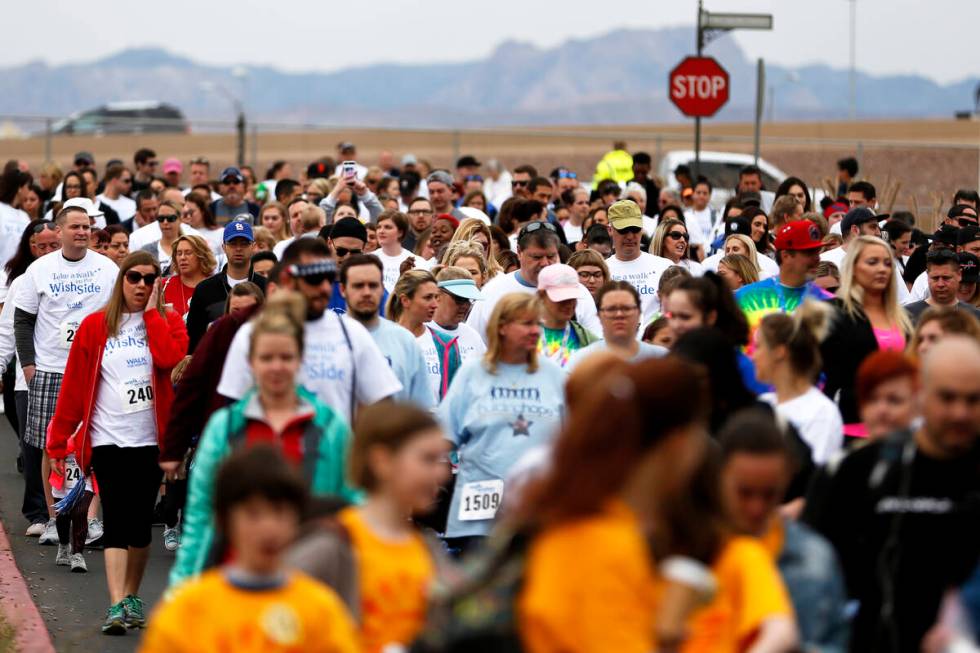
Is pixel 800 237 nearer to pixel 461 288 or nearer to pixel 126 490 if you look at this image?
pixel 461 288

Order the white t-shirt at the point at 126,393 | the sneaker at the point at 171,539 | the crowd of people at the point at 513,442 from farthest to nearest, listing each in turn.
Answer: the sneaker at the point at 171,539 → the white t-shirt at the point at 126,393 → the crowd of people at the point at 513,442

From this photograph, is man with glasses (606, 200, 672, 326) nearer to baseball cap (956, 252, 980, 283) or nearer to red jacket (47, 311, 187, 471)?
baseball cap (956, 252, 980, 283)

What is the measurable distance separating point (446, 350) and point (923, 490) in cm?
449

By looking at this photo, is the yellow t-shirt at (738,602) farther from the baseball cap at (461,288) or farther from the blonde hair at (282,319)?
the baseball cap at (461,288)

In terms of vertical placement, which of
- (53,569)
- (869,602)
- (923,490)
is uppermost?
(923,490)

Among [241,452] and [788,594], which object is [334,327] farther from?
[788,594]

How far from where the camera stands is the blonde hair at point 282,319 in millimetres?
6016

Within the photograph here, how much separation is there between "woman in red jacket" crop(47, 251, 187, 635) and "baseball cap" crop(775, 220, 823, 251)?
10.7ft

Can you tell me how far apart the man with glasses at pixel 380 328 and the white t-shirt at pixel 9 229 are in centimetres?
841

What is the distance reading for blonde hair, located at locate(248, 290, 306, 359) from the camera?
6016 millimetres

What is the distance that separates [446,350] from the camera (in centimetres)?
937

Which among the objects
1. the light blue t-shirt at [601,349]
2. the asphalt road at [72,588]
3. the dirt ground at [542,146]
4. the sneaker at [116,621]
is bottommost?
the asphalt road at [72,588]

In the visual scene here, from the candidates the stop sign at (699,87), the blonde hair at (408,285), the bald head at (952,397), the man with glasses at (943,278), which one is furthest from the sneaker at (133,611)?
the stop sign at (699,87)

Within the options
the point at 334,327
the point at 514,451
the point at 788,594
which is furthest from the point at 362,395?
the point at 788,594
